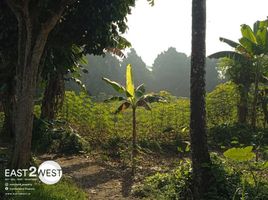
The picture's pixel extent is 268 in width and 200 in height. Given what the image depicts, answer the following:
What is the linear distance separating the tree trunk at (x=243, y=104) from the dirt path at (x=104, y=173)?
7245mm

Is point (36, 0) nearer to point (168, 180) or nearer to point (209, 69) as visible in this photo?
point (168, 180)

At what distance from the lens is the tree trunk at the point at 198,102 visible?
7344 mm

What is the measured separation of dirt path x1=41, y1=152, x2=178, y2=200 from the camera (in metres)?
8.67

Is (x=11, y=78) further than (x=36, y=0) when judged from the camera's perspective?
Yes

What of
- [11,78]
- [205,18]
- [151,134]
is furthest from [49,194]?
[151,134]

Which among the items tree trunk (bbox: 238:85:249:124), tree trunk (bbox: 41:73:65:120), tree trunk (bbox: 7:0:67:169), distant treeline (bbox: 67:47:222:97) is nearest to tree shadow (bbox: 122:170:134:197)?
tree trunk (bbox: 7:0:67:169)

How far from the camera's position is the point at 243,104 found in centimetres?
1894

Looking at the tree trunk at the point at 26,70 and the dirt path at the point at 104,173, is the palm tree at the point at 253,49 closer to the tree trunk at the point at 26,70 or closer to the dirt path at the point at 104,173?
the dirt path at the point at 104,173

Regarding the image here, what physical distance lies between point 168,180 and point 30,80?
366 cm

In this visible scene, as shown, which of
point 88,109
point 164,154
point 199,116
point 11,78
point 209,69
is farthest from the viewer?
point 209,69

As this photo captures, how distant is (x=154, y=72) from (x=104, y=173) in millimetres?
41309

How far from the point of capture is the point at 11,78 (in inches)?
486

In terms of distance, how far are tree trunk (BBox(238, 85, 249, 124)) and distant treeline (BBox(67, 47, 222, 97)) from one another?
22.1 meters

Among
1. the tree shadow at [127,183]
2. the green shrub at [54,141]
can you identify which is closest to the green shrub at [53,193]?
the tree shadow at [127,183]
